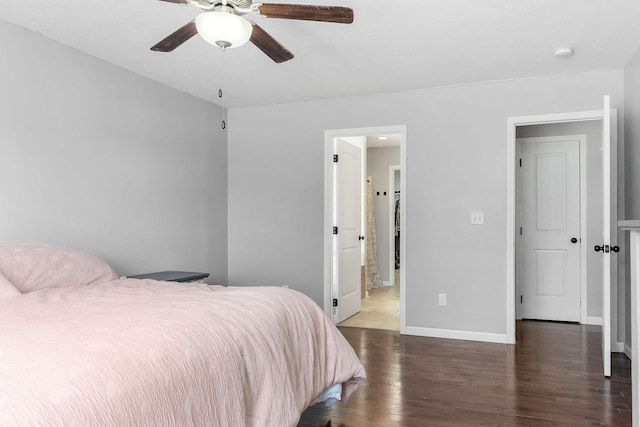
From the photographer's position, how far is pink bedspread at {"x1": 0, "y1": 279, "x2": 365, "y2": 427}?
113cm

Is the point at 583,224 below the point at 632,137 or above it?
below

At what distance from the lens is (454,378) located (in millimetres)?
3293

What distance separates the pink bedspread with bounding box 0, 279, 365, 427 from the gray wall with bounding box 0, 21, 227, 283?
1.07 m

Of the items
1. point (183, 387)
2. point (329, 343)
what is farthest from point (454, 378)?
point (183, 387)

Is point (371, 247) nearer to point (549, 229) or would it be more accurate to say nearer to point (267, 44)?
point (549, 229)

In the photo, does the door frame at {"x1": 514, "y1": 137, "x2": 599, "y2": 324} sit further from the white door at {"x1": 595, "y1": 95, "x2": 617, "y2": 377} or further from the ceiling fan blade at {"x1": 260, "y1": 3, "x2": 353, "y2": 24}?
the ceiling fan blade at {"x1": 260, "y1": 3, "x2": 353, "y2": 24}

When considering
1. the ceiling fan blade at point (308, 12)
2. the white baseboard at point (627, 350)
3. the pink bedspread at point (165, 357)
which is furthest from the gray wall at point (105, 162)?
the white baseboard at point (627, 350)

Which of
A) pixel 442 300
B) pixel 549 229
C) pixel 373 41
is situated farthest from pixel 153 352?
pixel 549 229

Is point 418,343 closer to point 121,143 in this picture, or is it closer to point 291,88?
point 291,88

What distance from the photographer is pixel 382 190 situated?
27.0ft

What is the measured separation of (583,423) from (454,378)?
89 centimetres

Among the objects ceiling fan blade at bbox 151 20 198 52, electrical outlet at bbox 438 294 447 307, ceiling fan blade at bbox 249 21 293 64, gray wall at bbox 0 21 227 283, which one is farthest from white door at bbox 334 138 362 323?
ceiling fan blade at bbox 151 20 198 52

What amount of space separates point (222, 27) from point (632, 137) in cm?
344

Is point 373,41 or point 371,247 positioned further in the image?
point 371,247
